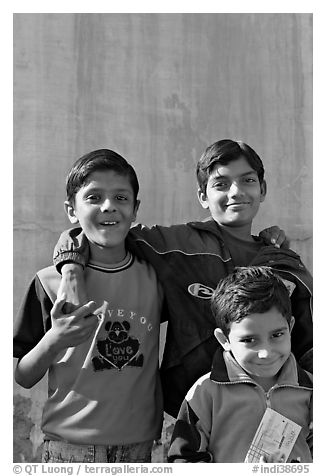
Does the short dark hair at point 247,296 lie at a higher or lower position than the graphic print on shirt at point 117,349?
higher

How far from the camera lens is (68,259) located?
2.39 meters

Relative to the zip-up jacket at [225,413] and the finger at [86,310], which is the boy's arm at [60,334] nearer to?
the finger at [86,310]

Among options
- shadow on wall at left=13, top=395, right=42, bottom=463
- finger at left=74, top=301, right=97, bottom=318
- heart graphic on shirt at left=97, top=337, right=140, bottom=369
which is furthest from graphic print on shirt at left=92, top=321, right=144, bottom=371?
shadow on wall at left=13, top=395, right=42, bottom=463

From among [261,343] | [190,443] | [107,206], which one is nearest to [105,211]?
[107,206]

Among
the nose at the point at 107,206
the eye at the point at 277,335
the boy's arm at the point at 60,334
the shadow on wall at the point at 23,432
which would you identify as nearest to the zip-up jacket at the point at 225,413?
the eye at the point at 277,335

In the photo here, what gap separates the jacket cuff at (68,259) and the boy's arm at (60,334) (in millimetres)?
115

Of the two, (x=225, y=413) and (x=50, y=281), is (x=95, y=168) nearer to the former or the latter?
(x=50, y=281)

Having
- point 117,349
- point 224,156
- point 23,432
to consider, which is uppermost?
point 224,156

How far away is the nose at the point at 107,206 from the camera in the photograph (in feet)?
7.86

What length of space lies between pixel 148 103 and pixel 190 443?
4.53 feet

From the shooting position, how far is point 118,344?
240 cm

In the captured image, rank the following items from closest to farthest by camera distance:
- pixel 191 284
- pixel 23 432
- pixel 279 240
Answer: pixel 191 284, pixel 279 240, pixel 23 432

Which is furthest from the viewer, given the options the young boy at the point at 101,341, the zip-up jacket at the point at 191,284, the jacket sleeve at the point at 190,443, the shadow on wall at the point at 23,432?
the shadow on wall at the point at 23,432
